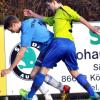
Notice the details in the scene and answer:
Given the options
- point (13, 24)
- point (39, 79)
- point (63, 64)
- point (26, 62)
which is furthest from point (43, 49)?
point (63, 64)

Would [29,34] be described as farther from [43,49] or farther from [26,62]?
[26,62]

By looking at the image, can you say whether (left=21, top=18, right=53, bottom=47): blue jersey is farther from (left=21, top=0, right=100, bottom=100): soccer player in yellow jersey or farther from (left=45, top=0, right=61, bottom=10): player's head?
(left=45, top=0, right=61, bottom=10): player's head

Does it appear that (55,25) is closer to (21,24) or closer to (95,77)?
(21,24)

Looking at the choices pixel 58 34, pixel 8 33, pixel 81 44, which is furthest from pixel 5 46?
pixel 58 34

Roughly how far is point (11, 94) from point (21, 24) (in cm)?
237

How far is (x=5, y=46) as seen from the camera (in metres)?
13.0

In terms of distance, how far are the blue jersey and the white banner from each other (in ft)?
5.93

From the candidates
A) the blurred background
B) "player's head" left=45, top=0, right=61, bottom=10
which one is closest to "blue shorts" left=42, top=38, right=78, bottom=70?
"player's head" left=45, top=0, right=61, bottom=10

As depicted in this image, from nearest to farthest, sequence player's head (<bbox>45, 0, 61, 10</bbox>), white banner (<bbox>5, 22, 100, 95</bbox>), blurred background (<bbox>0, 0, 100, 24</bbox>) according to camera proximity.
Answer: player's head (<bbox>45, 0, 61, 10</bbox>)
white banner (<bbox>5, 22, 100, 95</bbox>)
blurred background (<bbox>0, 0, 100, 24</bbox>)

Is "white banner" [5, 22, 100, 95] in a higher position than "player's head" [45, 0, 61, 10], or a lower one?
lower

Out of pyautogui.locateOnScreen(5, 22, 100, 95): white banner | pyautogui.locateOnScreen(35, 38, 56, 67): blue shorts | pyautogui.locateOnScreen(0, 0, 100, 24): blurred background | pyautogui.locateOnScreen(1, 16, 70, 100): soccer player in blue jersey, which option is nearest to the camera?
pyautogui.locateOnScreen(1, 16, 70, 100): soccer player in blue jersey

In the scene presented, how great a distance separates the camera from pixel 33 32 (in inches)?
432

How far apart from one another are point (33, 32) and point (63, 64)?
2.27m

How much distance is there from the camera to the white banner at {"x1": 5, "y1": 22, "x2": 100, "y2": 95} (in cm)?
1298
